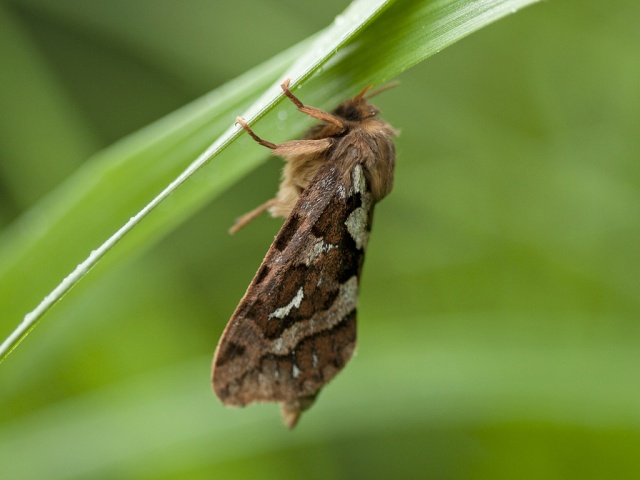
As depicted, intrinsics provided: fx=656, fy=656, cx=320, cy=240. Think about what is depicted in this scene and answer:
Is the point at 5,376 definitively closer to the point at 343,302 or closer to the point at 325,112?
the point at 343,302

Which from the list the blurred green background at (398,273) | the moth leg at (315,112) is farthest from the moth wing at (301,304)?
the blurred green background at (398,273)

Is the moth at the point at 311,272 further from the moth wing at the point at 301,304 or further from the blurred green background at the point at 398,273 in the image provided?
the blurred green background at the point at 398,273

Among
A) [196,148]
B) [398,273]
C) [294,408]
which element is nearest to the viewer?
[196,148]

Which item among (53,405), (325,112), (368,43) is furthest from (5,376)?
(368,43)

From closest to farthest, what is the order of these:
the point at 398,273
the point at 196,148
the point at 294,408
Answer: the point at 196,148
the point at 294,408
the point at 398,273

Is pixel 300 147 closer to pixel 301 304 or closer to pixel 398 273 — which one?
pixel 301 304

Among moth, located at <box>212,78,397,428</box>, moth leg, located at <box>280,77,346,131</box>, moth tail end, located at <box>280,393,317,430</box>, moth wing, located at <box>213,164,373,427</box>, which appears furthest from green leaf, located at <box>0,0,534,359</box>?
moth tail end, located at <box>280,393,317,430</box>

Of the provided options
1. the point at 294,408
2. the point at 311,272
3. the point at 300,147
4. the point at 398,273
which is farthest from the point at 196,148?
the point at 398,273
